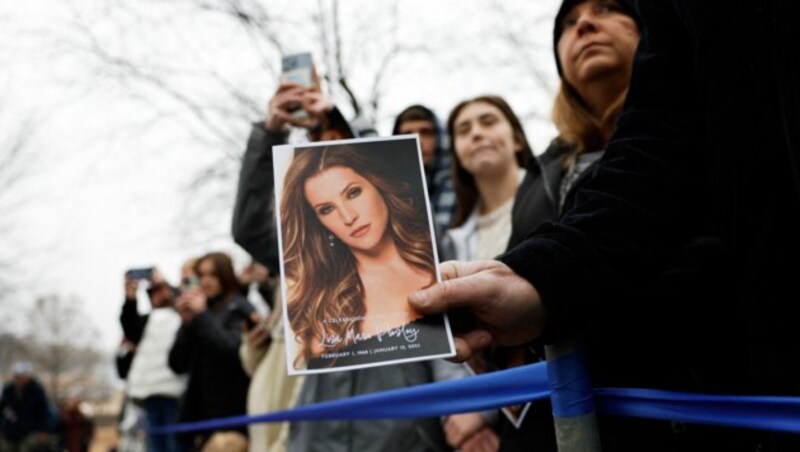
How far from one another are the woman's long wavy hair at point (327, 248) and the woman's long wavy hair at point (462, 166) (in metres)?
2.06

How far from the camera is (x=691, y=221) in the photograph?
121cm

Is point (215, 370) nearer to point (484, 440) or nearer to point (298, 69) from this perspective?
point (298, 69)

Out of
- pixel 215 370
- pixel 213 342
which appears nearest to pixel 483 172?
pixel 213 342

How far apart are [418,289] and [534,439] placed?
23.3 inches

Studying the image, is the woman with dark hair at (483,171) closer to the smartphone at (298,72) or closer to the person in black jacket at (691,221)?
the smartphone at (298,72)

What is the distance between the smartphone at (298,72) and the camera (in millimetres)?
2705

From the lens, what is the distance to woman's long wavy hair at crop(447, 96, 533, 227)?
3.17m

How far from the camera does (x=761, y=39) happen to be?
107cm

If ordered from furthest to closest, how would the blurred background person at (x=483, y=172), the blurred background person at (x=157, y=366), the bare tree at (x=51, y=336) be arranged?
the bare tree at (x=51, y=336)
the blurred background person at (x=157, y=366)
the blurred background person at (x=483, y=172)

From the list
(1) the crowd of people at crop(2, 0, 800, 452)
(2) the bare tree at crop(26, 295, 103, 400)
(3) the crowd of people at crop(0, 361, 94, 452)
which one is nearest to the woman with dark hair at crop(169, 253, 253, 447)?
(1) the crowd of people at crop(2, 0, 800, 452)

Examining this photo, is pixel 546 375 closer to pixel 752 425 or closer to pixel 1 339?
pixel 752 425

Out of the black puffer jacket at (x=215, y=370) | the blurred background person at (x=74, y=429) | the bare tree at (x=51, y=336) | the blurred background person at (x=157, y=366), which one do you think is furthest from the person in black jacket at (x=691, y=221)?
the bare tree at (x=51, y=336)

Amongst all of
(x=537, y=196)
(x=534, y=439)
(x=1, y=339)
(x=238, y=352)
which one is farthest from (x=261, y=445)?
(x=1, y=339)

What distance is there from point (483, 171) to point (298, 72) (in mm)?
824
